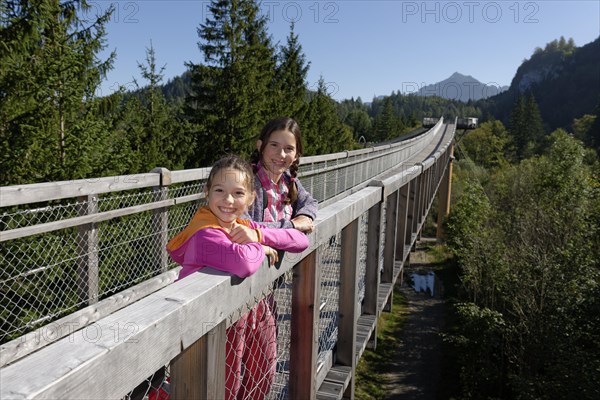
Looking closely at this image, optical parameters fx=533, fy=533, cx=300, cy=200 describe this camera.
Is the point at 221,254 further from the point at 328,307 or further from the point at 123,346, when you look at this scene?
the point at 328,307

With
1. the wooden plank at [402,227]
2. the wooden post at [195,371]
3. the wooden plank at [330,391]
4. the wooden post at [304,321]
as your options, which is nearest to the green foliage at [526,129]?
the wooden plank at [402,227]

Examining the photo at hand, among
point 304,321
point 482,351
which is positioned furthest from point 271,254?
point 482,351

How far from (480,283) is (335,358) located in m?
24.4

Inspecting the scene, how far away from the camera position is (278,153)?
2.83m

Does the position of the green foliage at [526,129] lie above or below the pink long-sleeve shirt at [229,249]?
above

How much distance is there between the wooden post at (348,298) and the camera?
127 inches

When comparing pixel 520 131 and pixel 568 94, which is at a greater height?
pixel 568 94

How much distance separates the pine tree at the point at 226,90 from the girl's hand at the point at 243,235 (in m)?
20.7

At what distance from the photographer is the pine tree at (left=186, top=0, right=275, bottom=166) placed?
74.9 ft

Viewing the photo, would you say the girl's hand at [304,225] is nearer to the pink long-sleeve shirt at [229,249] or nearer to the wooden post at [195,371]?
the pink long-sleeve shirt at [229,249]

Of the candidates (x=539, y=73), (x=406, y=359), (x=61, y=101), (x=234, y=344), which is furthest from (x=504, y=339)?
(x=539, y=73)

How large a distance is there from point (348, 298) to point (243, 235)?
1.73 metres

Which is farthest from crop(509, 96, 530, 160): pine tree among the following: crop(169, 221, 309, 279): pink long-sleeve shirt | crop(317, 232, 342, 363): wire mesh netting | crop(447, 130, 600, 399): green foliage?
crop(169, 221, 309, 279): pink long-sleeve shirt

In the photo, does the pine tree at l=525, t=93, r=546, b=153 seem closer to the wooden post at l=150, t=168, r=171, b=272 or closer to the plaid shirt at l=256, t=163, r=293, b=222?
the wooden post at l=150, t=168, r=171, b=272
